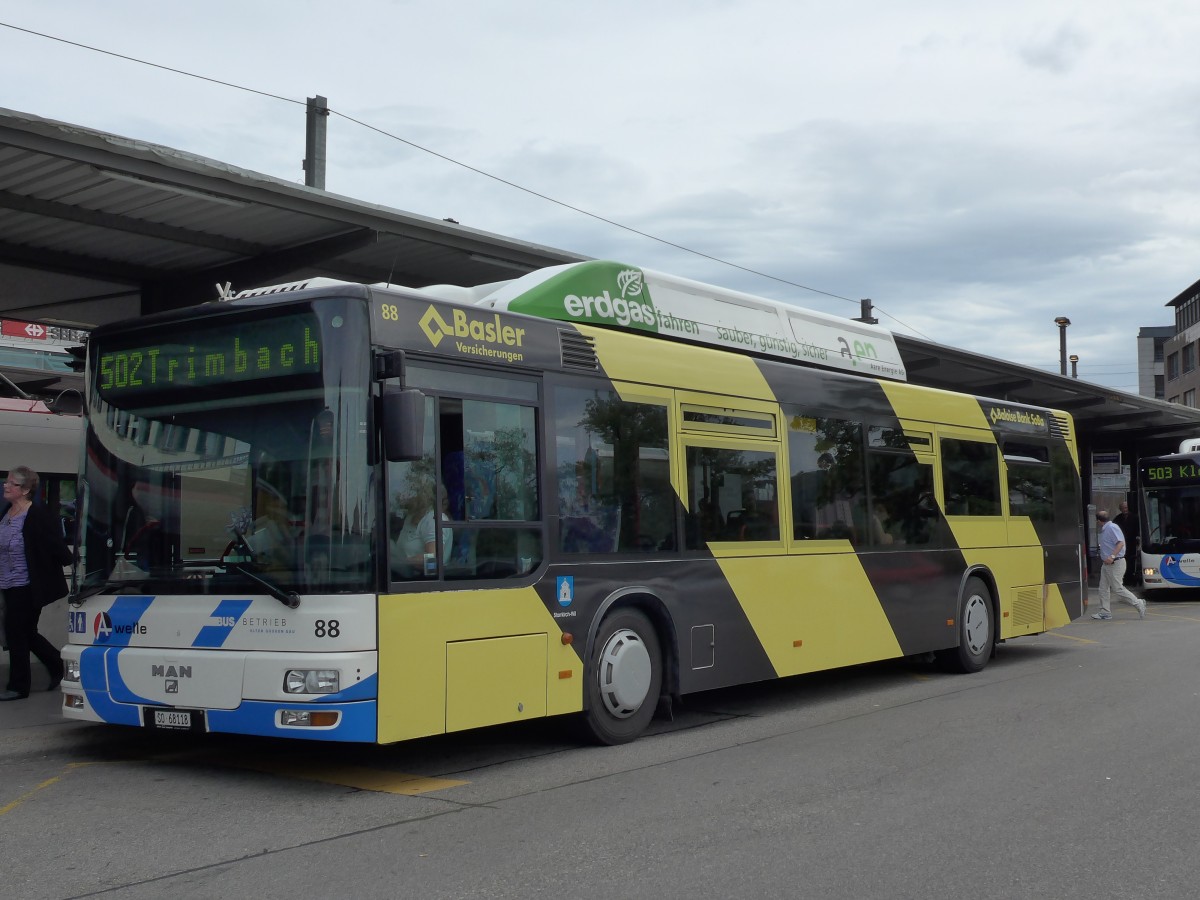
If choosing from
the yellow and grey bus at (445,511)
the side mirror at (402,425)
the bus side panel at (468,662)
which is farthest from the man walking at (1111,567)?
the side mirror at (402,425)

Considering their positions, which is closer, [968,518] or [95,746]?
[95,746]

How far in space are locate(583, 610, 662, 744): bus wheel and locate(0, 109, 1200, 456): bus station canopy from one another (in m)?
4.62

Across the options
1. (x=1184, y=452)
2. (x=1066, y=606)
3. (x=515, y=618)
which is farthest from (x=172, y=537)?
(x=1184, y=452)

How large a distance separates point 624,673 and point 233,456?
Answer: 299 centimetres

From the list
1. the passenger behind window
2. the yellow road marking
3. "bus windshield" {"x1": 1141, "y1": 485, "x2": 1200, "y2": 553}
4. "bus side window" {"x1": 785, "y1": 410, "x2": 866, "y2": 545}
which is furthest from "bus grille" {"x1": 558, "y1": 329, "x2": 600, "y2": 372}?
"bus windshield" {"x1": 1141, "y1": 485, "x2": 1200, "y2": 553}

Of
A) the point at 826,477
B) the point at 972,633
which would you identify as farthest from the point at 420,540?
the point at 972,633

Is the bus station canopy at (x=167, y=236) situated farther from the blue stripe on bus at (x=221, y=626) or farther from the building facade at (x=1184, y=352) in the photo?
the building facade at (x=1184, y=352)

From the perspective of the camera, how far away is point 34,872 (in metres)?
5.39

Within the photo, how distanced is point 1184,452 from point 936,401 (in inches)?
665

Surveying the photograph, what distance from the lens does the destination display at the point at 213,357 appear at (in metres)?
7.12

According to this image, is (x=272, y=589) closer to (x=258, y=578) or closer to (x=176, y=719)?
(x=258, y=578)

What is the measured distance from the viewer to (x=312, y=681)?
6.77 metres

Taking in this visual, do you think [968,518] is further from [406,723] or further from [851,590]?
[406,723]

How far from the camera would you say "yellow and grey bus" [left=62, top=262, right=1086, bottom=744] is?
6922mm
